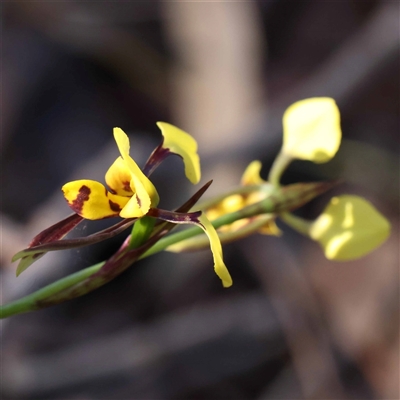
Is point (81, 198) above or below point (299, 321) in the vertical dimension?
above

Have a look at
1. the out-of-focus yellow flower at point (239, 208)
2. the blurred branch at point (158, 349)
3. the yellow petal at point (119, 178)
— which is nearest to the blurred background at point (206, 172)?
the blurred branch at point (158, 349)

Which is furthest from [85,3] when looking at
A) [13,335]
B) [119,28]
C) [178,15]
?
[13,335]

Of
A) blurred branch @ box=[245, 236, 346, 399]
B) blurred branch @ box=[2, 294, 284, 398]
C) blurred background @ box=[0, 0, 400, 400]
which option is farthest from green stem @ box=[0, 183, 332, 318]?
blurred branch @ box=[245, 236, 346, 399]

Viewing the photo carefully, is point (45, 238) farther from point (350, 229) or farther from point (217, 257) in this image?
point (350, 229)

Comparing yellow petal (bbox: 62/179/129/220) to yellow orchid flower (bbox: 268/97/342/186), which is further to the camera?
yellow orchid flower (bbox: 268/97/342/186)

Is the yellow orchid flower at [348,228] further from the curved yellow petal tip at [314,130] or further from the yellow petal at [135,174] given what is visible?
the yellow petal at [135,174]

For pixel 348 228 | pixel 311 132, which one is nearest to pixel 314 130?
pixel 311 132

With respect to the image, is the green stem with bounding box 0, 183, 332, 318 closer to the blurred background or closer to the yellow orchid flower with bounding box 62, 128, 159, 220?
the yellow orchid flower with bounding box 62, 128, 159, 220
